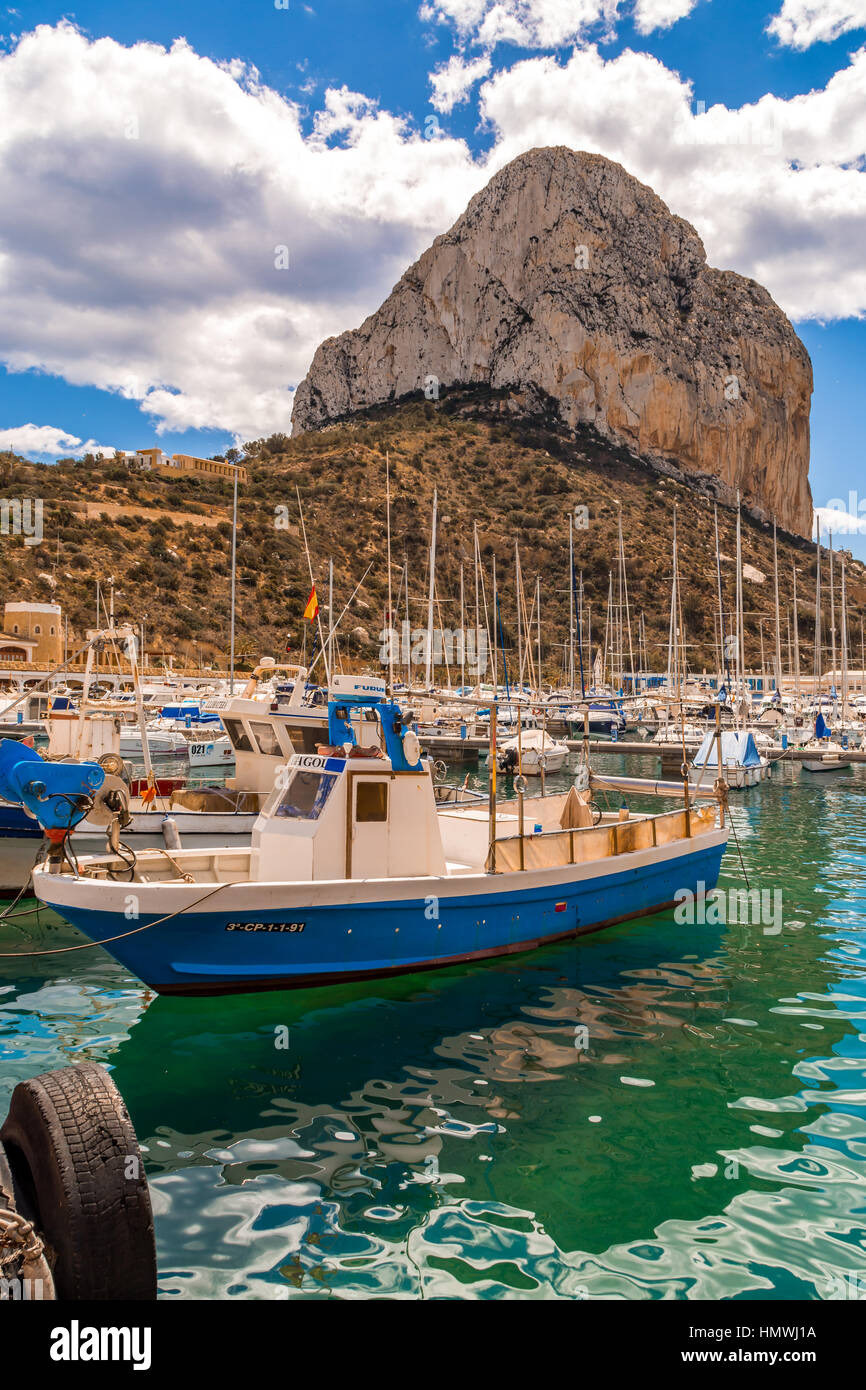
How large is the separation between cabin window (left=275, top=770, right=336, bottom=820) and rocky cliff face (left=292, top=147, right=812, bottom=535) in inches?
4674

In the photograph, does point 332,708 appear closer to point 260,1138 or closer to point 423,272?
point 260,1138

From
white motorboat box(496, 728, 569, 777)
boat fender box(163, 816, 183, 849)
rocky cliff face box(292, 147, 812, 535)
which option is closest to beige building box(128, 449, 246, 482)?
rocky cliff face box(292, 147, 812, 535)

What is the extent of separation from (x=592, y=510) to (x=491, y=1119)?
95770 mm

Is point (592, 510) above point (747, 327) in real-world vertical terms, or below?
below

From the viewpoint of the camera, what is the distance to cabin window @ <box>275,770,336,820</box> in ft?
30.6

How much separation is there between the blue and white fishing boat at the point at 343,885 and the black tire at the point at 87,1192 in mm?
3889

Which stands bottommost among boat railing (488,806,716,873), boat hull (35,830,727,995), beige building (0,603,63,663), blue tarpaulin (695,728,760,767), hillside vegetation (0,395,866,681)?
boat hull (35,830,727,995)

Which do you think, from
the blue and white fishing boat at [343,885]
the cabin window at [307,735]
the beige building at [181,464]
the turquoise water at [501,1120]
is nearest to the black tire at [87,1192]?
the turquoise water at [501,1120]

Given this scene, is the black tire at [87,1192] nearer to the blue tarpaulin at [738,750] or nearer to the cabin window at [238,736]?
the cabin window at [238,736]

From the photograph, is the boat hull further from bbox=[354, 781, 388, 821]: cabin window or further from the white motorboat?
the white motorboat

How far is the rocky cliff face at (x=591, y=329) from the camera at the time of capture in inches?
4683
